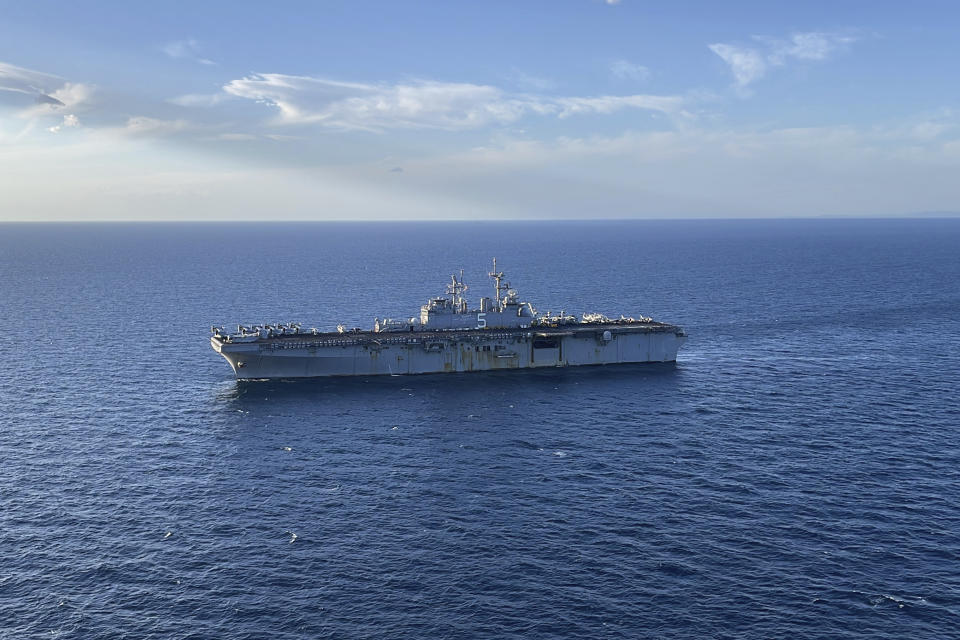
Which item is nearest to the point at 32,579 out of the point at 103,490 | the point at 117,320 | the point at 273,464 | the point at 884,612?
the point at 103,490

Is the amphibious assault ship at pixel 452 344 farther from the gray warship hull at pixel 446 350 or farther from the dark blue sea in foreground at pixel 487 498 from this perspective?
the dark blue sea in foreground at pixel 487 498

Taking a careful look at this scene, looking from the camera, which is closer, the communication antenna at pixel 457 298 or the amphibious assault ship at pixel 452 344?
the amphibious assault ship at pixel 452 344

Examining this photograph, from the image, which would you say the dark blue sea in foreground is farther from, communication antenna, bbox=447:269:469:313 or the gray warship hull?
communication antenna, bbox=447:269:469:313

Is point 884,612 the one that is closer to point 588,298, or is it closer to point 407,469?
point 407,469

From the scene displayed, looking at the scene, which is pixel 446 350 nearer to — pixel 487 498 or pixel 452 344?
pixel 452 344

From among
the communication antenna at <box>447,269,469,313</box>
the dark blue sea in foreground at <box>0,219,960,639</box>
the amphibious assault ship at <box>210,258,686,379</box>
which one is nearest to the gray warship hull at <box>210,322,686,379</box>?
the amphibious assault ship at <box>210,258,686,379</box>

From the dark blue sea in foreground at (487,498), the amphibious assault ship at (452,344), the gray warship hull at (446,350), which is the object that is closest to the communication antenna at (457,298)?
the amphibious assault ship at (452,344)
